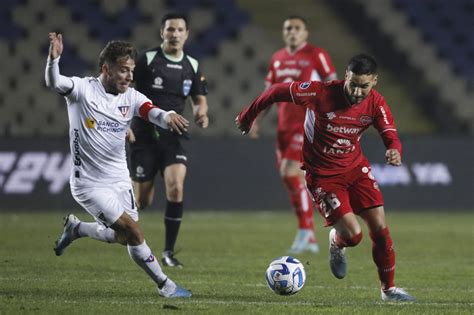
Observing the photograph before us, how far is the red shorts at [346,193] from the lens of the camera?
7543 millimetres

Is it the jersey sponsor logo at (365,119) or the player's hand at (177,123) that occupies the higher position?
the jersey sponsor logo at (365,119)

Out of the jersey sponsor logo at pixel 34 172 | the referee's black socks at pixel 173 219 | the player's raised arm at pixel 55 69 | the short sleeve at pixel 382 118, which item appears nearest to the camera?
the player's raised arm at pixel 55 69

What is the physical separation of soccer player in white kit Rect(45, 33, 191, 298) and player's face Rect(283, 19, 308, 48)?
4498 millimetres

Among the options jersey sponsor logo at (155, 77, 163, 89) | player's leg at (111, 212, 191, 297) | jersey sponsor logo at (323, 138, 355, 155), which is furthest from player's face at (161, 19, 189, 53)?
player's leg at (111, 212, 191, 297)

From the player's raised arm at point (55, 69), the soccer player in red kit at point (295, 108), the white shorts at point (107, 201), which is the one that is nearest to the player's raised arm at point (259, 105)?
the white shorts at point (107, 201)

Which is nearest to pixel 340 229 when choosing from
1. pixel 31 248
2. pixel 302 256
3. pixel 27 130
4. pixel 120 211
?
pixel 120 211

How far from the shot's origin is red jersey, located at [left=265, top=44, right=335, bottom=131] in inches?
461

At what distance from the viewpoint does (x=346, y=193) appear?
763cm

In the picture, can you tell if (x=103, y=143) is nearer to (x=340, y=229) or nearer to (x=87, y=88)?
(x=87, y=88)

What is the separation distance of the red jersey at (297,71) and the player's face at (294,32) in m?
A: 0.11

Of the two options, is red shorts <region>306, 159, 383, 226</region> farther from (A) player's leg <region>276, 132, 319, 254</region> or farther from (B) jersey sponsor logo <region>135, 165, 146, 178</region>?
(A) player's leg <region>276, 132, 319, 254</region>

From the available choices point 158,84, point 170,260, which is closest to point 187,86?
point 158,84

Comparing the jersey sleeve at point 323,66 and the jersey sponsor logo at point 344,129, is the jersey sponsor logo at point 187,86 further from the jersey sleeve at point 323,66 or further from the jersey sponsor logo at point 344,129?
the jersey sponsor logo at point 344,129

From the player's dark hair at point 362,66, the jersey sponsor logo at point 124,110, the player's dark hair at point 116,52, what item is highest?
the player's dark hair at point 362,66
